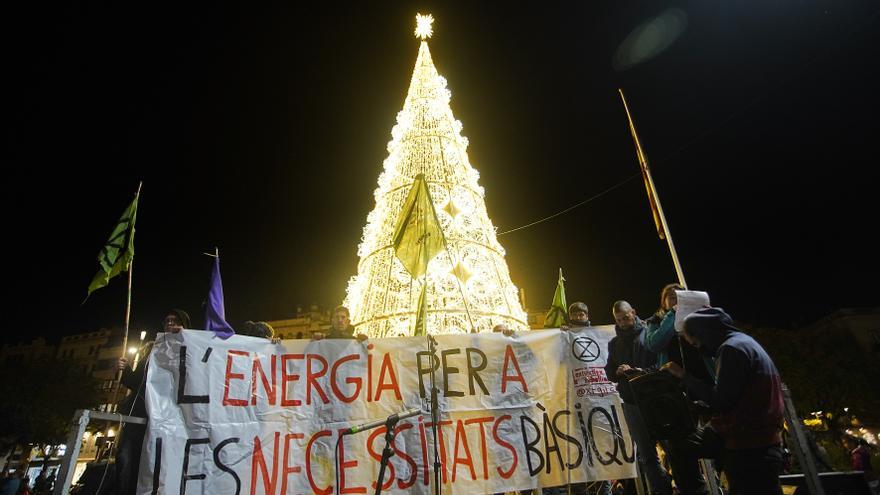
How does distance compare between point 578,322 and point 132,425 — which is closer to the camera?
point 132,425

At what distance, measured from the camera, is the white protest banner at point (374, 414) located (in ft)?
15.1

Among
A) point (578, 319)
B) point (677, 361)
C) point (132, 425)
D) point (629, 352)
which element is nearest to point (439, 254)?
point (578, 319)

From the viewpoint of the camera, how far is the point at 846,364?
30969 mm

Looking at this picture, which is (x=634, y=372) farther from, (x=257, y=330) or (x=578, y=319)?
(x=257, y=330)

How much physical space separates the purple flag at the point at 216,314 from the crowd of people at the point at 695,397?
0.94 feet

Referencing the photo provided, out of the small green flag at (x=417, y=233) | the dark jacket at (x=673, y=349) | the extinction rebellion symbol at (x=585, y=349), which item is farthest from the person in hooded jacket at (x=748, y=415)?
the small green flag at (x=417, y=233)

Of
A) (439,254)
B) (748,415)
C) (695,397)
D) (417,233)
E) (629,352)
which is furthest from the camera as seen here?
(439,254)

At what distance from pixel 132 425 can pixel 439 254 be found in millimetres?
6318

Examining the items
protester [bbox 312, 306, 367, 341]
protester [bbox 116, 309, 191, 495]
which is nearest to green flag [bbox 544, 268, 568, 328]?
protester [bbox 312, 306, 367, 341]

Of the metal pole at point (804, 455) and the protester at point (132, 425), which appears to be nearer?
the metal pole at point (804, 455)

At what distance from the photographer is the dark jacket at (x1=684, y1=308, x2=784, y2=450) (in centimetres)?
313

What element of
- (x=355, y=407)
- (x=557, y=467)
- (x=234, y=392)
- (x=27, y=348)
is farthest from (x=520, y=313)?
(x=27, y=348)

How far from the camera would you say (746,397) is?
3205 millimetres

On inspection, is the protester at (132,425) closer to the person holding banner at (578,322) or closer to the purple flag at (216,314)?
the purple flag at (216,314)
